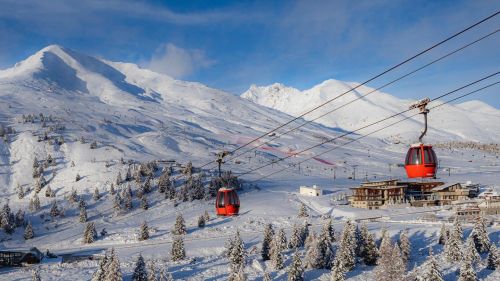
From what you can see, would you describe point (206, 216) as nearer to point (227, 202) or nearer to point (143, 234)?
point (143, 234)

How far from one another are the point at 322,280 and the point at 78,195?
7032 centimetres

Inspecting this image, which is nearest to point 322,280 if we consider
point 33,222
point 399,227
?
point 399,227

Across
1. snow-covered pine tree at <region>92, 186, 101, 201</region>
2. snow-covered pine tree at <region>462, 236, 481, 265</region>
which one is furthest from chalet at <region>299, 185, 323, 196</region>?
snow-covered pine tree at <region>462, 236, 481, 265</region>

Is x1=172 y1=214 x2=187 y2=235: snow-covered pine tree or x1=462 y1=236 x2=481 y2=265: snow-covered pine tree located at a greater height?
x1=172 y1=214 x2=187 y2=235: snow-covered pine tree

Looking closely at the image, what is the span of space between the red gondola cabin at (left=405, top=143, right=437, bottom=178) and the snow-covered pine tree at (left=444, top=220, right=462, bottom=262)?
47.7 m

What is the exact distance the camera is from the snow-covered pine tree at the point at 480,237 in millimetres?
67000

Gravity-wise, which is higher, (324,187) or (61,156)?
(61,156)

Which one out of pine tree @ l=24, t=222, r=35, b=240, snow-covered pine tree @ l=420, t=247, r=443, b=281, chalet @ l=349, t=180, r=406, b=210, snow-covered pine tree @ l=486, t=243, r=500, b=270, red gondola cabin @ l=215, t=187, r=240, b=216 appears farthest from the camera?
chalet @ l=349, t=180, r=406, b=210

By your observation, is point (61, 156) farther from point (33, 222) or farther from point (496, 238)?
point (496, 238)

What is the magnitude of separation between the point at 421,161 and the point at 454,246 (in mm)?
48686

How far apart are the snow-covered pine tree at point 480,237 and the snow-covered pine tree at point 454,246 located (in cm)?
456

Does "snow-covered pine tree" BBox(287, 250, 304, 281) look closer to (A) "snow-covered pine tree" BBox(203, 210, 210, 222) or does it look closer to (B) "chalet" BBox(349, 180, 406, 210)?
(A) "snow-covered pine tree" BBox(203, 210, 210, 222)

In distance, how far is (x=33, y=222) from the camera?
9656cm

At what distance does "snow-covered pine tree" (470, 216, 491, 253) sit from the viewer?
2638 inches
